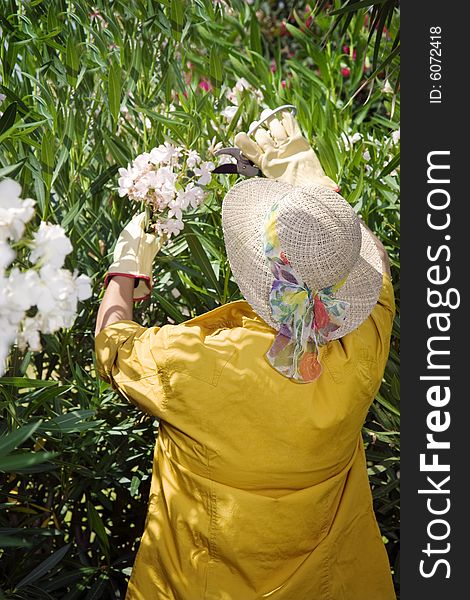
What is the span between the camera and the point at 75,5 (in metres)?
2.14

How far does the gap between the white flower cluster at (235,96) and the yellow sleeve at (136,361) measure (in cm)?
81

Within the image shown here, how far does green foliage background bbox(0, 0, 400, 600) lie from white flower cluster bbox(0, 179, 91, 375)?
744mm

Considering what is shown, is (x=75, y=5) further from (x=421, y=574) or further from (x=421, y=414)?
(x=421, y=574)

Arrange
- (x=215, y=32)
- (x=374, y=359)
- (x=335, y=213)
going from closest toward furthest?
(x=335, y=213)
(x=374, y=359)
(x=215, y=32)

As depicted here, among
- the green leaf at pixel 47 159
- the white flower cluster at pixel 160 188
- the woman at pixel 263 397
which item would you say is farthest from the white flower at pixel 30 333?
the green leaf at pixel 47 159

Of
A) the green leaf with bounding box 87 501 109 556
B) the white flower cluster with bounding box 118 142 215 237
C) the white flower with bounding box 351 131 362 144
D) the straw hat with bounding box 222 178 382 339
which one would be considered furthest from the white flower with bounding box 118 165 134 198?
the white flower with bounding box 351 131 362 144

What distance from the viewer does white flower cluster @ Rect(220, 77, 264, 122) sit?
220 centimetres

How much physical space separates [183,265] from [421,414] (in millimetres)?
668

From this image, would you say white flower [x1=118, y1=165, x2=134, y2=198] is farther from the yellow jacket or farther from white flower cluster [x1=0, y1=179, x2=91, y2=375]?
white flower cluster [x1=0, y1=179, x2=91, y2=375]

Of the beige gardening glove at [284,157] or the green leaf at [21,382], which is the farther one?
the beige gardening glove at [284,157]

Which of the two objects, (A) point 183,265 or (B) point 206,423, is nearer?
(B) point 206,423

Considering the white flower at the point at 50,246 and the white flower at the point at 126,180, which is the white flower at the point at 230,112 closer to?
the white flower at the point at 126,180

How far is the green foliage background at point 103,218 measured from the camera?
1.94 metres

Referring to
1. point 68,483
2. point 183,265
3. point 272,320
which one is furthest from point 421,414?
point 68,483
